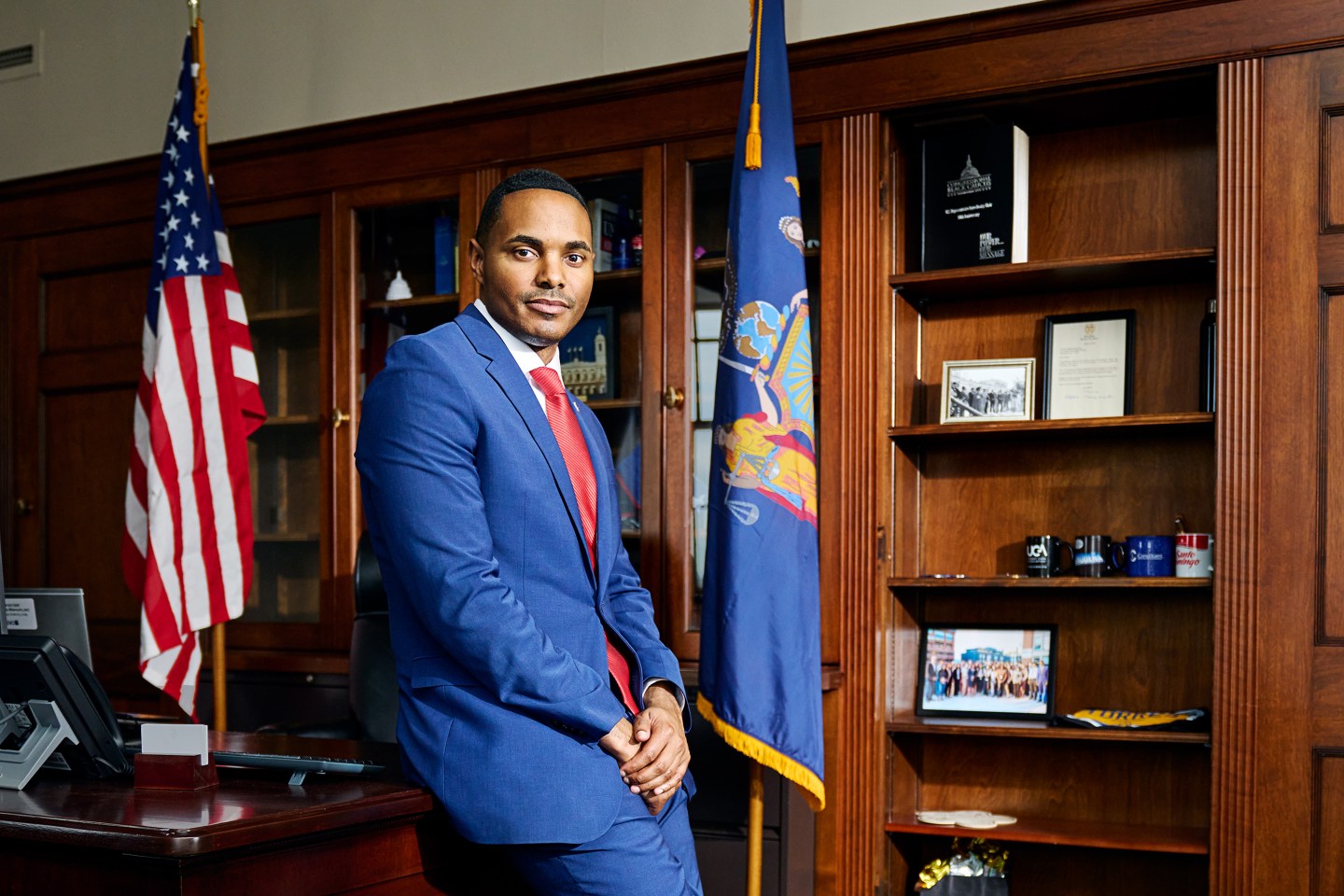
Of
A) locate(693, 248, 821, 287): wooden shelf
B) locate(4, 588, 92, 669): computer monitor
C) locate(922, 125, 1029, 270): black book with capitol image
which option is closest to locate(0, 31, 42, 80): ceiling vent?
locate(693, 248, 821, 287): wooden shelf

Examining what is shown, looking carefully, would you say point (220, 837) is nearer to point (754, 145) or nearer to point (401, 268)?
point (754, 145)

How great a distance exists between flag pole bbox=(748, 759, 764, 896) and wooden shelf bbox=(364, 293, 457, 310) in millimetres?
1715

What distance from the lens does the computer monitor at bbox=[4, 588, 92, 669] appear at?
2.31 m

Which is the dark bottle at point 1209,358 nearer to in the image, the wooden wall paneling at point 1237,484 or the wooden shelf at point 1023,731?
the wooden wall paneling at point 1237,484

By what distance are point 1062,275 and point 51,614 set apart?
2430mm

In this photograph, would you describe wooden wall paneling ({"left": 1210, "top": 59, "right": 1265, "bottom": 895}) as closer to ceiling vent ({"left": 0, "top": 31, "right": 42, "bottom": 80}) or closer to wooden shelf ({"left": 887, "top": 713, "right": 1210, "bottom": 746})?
wooden shelf ({"left": 887, "top": 713, "right": 1210, "bottom": 746})

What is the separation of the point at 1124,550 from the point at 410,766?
2.16 metres

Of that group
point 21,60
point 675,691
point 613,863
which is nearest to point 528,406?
point 675,691

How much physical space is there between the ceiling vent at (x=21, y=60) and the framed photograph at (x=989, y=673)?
12.5 feet

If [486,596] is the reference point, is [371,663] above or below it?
below

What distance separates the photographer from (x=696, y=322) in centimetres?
356

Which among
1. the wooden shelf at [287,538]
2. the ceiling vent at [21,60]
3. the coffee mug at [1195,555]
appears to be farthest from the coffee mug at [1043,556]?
the ceiling vent at [21,60]

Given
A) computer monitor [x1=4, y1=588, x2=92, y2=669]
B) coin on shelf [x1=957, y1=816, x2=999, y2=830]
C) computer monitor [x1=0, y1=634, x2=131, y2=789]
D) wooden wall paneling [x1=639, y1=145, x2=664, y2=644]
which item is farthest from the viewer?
wooden wall paneling [x1=639, y1=145, x2=664, y2=644]

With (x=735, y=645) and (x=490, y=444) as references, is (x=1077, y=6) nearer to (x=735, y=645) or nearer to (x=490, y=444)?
(x=735, y=645)
